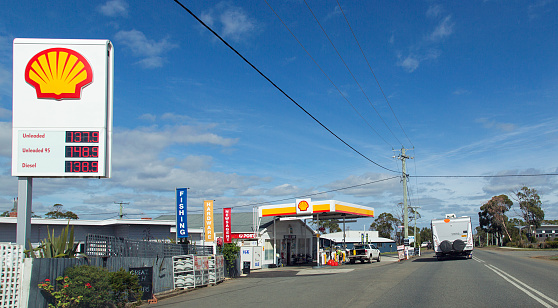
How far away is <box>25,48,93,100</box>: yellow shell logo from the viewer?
1218 cm

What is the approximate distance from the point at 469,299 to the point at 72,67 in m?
12.7

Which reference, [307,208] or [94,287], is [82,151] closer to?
[94,287]

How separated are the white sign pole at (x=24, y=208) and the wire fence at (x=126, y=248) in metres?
1.68

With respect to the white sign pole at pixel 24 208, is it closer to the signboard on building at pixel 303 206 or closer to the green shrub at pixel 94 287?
the green shrub at pixel 94 287

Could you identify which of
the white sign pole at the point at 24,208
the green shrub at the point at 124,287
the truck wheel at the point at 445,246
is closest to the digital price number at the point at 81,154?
the white sign pole at the point at 24,208

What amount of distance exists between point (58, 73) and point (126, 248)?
6.08m

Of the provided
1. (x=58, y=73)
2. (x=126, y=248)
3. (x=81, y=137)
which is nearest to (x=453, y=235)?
(x=126, y=248)

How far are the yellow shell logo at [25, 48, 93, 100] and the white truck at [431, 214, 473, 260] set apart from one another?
89.7 feet

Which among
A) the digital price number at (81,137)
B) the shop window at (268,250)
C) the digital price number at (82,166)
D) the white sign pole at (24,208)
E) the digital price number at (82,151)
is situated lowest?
the shop window at (268,250)

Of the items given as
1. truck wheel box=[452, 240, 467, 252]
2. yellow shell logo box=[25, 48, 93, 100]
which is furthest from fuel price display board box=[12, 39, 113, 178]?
truck wheel box=[452, 240, 467, 252]

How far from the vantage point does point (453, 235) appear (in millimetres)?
31656

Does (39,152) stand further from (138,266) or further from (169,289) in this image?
(169,289)

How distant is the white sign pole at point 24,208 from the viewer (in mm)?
11227

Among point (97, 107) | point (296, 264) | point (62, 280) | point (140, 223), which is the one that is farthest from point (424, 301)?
point (296, 264)
